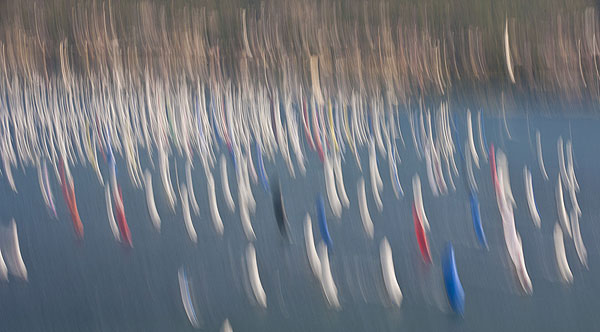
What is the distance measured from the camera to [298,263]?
24.5 inches

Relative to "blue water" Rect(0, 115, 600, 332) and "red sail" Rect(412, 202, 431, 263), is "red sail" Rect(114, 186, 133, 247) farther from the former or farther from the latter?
"red sail" Rect(412, 202, 431, 263)

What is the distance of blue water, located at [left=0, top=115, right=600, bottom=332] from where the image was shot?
539mm

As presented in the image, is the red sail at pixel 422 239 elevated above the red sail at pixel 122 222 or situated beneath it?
situated beneath

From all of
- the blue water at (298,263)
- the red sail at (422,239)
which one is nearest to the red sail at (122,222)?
the blue water at (298,263)

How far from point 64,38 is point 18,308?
415 millimetres

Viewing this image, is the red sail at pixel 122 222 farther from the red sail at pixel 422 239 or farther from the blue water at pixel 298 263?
the red sail at pixel 422 239

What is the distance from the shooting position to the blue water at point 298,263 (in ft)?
1.77

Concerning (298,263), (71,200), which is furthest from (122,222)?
(298,263)

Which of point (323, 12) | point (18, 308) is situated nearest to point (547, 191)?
point (323, 12)

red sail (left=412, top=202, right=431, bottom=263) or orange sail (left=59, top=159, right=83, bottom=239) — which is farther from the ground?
orange sail (left=59, top=159, right=83, bottom=239)

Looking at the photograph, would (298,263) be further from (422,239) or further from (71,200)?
(71,200)

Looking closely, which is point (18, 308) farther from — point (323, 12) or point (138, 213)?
point (323, 12)

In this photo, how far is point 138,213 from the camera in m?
0.71

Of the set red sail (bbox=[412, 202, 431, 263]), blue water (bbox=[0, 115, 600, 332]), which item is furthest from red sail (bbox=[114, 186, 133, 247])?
red sail (bbox=[412, 202, 431, 263])
